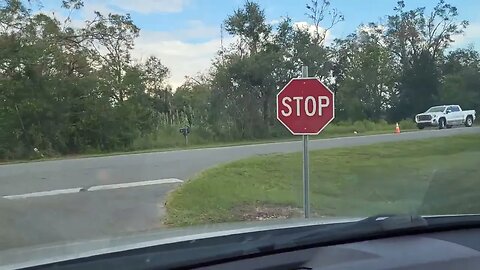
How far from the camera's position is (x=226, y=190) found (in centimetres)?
1005

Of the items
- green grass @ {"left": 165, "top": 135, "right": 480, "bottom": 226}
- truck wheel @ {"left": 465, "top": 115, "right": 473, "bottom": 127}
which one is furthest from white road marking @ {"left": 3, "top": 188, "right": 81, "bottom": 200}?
truck wheel @ {"left": 465, "top": 115, "right": 473, "bottom": 127}

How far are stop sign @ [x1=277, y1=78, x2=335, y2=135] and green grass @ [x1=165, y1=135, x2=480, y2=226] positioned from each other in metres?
1.71

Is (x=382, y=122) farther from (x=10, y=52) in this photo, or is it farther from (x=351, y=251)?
(x=351, y=251)

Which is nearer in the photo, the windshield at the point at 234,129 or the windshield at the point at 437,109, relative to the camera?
the windshield at the point at 234,129

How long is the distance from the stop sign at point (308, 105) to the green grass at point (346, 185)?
1712mm

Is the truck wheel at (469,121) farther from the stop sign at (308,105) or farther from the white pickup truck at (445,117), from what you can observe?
the stop sign at (308,105)

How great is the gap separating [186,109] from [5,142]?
788 cm

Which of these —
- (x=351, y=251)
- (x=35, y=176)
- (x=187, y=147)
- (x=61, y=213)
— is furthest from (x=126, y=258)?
(x=187, y=147)

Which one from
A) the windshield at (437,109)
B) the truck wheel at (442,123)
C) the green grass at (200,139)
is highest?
the windshield at (437,109)

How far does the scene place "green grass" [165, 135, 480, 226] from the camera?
805 centimetres

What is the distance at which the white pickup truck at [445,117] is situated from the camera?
45.4 ft

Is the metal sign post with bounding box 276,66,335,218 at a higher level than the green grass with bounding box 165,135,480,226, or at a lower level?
higher

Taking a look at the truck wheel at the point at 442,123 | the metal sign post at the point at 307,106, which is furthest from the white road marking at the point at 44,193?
the truck wheel at the point at 442,123

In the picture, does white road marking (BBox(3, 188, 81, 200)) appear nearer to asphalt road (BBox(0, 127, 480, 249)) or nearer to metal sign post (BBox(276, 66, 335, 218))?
asphalt road (BBox(0, 127, 480, 249))
